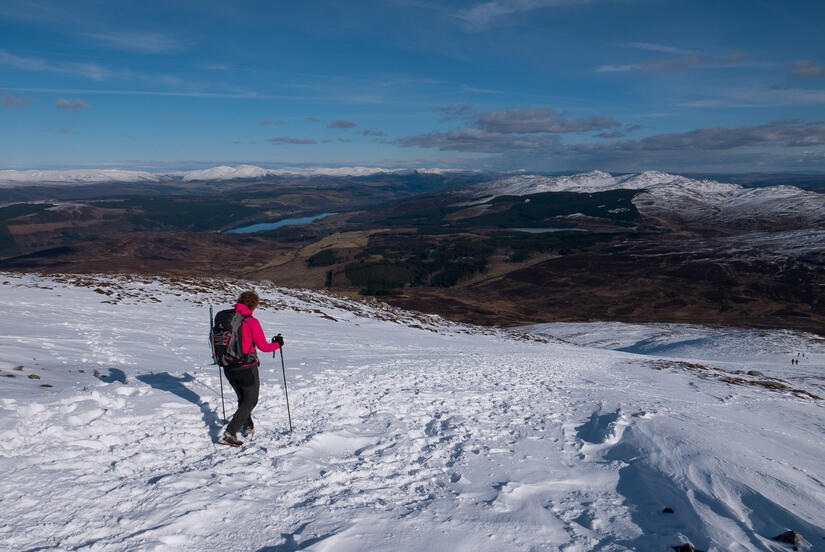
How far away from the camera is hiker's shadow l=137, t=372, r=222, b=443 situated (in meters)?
8.64

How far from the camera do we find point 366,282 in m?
162

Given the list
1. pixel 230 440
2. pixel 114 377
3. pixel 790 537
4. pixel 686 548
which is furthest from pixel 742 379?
pixel 114 377

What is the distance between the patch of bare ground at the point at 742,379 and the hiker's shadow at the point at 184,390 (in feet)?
74.5

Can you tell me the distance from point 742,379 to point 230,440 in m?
25.4

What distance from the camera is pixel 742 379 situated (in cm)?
2253

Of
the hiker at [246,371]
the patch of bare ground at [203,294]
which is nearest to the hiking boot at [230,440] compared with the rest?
the hiker at [246,371]

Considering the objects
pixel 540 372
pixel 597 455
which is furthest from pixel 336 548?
pixel 540 372

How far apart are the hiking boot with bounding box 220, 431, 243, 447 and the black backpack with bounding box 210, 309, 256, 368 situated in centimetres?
125

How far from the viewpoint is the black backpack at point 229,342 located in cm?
783

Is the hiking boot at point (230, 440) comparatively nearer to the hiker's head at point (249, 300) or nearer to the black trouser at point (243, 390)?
the black trouser at point (243, 390)

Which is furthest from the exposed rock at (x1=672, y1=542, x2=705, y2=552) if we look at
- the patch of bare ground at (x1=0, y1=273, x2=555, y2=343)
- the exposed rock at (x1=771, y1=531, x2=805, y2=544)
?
the patch of bare ground at (x1=0, y1=273, x2=555, y2=343)

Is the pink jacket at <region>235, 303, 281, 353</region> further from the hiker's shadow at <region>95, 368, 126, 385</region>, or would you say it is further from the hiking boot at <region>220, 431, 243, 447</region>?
the hiker's shadow at <region>95, 368, 126, 385</region>

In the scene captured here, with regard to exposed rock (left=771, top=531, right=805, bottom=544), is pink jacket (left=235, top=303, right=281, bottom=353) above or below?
above

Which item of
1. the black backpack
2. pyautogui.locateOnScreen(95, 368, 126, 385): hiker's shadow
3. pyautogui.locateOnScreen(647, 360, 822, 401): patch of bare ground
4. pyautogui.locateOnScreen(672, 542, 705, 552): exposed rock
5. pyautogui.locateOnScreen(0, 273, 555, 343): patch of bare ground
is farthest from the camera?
pyautogui.locateOnScreen(0, 273, 555, 343): patch of bare ground
